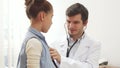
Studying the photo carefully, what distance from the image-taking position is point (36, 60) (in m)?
0.94

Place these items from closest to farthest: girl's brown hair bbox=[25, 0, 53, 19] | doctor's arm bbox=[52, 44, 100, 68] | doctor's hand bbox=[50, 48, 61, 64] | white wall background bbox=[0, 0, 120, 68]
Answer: girl's brown hair bbox=[25, 0, 53, 19], doctor's hand bbox=[50, 48, 61, 64], doctor's arm bbox=[52, 44, 100, 68], white wall background bbox=[0, 0, 120, 68]

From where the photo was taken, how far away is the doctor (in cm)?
154

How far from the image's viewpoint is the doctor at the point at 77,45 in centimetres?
154

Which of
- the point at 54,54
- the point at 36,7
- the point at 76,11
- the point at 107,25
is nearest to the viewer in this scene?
the point at 36,7

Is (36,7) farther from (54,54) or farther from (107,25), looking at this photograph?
(107,25)

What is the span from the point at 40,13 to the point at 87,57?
70cm

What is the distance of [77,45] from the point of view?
164 centimetres

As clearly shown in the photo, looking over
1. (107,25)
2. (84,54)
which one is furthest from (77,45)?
(107,25)

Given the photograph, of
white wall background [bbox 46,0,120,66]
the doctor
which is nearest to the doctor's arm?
the doctor

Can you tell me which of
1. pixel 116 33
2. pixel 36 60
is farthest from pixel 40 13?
pixel 116 33

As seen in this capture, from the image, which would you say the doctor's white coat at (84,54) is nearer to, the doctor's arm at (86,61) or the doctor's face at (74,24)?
the doctor's arm at (86,61)

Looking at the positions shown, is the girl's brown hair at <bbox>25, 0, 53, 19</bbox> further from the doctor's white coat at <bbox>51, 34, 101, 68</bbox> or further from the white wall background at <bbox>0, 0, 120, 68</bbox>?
the white wall background at <bbox>0, 0, 120, 68</bbox>

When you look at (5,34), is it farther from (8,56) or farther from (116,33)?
(116,33)

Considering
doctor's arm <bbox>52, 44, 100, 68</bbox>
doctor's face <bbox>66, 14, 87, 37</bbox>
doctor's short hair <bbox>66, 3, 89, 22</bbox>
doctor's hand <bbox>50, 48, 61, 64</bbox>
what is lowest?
doctor's arm <bbox>52, 44, 100, 68</bbox>
